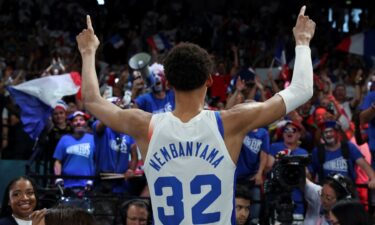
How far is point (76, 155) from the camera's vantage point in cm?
899

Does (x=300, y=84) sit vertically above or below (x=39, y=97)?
below

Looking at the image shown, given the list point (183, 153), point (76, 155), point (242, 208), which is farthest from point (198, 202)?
point (76, 155)

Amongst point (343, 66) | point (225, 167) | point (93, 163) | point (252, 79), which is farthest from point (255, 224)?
point (343, 66)

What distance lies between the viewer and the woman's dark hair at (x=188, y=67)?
11.6ft

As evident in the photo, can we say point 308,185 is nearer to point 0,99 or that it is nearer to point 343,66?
point 0,99

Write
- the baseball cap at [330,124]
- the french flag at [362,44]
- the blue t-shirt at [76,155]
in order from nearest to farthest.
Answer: the baseball cap at [330,124], the blue t-shirt at [76,155], the french flag at [362,44]

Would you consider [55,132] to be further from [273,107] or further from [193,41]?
[193,41]

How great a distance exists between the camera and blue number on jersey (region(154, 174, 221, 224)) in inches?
138

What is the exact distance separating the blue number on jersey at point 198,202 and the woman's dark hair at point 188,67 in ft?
1.36

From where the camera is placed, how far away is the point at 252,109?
356 centimetres

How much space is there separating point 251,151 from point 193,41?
9.86 metres

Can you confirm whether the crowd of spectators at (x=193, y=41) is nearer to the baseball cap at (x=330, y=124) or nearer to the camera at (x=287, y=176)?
the baseball cap at (x=330, y=124)

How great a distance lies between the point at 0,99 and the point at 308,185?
4704 mm

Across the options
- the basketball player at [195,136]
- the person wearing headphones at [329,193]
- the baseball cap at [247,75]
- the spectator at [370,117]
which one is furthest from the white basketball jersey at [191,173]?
the baseball cap at [247,75]
